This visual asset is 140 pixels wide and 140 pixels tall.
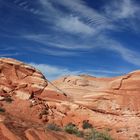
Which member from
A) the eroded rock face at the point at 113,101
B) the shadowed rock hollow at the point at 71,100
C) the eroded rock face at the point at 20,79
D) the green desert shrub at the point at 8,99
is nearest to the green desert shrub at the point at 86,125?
the shadowed rock hollow at the point at 71,100

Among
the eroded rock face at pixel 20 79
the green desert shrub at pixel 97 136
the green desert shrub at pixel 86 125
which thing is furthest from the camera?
the eroded rock face at pixel 20 79

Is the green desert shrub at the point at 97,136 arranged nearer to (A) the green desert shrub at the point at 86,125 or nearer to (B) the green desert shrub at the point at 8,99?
(A) the green desert shrub at the point at 86,125

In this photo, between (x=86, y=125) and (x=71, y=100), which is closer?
(x=86, y=125)

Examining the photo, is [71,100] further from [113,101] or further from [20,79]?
[20,79]

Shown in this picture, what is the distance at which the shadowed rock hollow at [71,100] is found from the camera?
3775 cm

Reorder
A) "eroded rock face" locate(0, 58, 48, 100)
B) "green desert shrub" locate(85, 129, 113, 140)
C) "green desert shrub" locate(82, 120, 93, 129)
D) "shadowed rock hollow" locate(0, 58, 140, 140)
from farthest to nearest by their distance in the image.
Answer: "eroded rock face" locate(0, 58, 48, 100), "shadowed rock hollow" locate(0, 58, 140, 140), "green desert shrub" locate(82, 120, 93, 129), "green desert shrub" locate(85, 129, 113, 140)

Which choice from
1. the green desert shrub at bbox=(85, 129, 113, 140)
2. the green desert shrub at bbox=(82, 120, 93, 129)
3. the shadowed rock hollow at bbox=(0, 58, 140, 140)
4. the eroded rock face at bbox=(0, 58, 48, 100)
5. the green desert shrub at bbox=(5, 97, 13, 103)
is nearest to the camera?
the green desert shrub at bbox=(85, 129, 113, 140)

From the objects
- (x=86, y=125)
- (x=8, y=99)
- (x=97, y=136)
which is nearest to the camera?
(x=97, y=136)

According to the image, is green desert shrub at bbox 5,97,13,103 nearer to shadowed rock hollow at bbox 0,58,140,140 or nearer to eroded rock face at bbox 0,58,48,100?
shadowed rock hollow at bbox 0,58,140,140

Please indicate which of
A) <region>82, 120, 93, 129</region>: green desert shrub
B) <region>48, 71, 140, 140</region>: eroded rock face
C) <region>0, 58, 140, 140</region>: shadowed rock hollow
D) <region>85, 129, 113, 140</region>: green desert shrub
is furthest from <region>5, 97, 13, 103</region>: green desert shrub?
<region>85, 129, 113, 140</region>: green desert shrub

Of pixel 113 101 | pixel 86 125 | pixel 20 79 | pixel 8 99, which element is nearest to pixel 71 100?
pixel 113 101

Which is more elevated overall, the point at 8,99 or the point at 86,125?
the point at 8,99

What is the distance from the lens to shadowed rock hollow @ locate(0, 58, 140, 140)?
37.8 m

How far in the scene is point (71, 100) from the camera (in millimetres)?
41344
